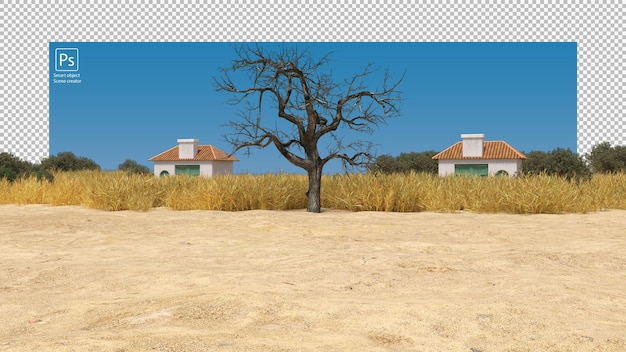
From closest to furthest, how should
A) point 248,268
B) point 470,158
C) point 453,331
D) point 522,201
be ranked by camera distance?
point 453,331, point 248,268, point 522,201, point 470,158

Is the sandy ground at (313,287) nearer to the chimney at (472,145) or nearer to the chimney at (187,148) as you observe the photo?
the chimney at (472,145)

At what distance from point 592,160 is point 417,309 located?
48635 mm

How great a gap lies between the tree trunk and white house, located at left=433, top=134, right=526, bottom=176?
81.2ft

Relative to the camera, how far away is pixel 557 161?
33.7m

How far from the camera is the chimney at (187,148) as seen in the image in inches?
1736

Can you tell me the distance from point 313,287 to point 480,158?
113 ft

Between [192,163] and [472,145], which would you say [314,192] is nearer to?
[472,145]

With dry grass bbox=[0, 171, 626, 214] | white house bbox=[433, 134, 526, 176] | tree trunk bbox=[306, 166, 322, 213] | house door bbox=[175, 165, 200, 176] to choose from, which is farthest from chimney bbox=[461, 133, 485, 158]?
tree trunk bbox=[306, 166, 322, 213]

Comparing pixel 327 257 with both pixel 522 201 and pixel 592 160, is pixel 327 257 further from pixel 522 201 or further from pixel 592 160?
pixel 592 160

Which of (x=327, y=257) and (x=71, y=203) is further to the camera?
(x=71, y=203)

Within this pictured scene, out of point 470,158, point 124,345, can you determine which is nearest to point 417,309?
point 124,345

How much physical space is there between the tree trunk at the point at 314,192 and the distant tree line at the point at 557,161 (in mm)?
20877

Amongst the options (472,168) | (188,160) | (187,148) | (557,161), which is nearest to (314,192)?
(557,161)

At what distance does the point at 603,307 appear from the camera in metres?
4.68
